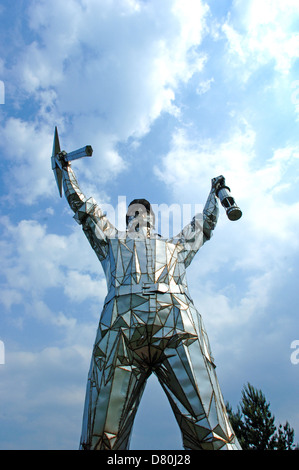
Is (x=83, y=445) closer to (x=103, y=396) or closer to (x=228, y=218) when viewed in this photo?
(x=103, y=396)

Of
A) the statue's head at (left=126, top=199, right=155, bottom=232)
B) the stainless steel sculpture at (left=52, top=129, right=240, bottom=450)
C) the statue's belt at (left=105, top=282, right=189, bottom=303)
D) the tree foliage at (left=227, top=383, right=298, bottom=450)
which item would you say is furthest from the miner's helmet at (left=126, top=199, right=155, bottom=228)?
the tree foliage at (left=227, top=383, right=298, bottom=450)

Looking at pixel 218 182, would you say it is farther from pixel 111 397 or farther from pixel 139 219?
pixel 111 397

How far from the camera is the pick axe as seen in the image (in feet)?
27.9

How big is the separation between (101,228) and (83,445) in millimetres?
4474

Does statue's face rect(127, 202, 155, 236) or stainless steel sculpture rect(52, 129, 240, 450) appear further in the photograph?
statue's face rect(127, 202, 155, 236)

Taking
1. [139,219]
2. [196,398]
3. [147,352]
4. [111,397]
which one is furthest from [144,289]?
[139,219]

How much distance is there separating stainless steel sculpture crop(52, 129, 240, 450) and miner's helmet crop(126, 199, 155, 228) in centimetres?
70

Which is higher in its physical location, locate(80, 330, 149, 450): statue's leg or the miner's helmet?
the miner's helmet

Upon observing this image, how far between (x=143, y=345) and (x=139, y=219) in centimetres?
354

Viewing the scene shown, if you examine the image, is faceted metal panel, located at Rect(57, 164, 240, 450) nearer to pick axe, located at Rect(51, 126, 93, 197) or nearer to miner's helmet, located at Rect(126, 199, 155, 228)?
miner's helmet, located at Rect(126, 199, 155, 228)

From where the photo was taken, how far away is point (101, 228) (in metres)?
8.50

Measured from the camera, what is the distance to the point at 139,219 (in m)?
9.23
